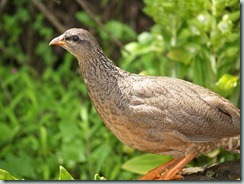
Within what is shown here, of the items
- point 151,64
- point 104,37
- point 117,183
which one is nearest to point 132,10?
point 104,37

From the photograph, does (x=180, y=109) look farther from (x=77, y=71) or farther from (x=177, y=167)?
(x=77, y=71)

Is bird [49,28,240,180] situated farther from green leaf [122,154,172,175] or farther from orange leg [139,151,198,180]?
green leaf [122,154,172,175]

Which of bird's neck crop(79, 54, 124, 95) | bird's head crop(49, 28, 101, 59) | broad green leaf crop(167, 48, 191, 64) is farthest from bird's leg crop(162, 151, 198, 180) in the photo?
broad green leaf crop(167, 48, 191, 64)

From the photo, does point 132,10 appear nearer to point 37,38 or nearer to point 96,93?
Answer: point 37,38

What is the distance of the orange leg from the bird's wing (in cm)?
9

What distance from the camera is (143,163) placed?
11.5ft

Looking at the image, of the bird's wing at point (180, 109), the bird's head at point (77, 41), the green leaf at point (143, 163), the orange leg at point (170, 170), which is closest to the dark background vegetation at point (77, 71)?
the green leaf at point (143, 163)

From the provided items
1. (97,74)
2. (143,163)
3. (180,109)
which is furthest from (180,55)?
(97,74)

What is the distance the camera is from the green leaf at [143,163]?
11.4 ft

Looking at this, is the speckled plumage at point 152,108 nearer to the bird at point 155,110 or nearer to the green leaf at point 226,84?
the bird at point 155,110

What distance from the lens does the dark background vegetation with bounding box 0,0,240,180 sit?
3.46 metres

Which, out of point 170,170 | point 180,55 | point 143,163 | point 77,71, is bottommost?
point 143,163

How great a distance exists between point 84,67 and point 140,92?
0.26 metres

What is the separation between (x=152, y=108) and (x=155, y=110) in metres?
0.01
